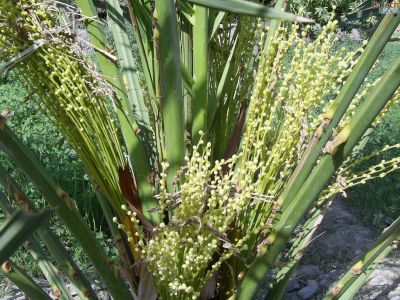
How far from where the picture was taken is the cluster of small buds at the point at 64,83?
1.12 metres

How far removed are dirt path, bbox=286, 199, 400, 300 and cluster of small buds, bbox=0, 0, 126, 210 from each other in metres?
1.01

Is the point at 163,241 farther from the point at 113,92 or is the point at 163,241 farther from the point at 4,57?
the point at 4,57

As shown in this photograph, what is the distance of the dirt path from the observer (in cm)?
228

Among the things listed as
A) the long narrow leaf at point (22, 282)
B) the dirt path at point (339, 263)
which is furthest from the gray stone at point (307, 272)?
the long narrow leaf at point (22, 282)

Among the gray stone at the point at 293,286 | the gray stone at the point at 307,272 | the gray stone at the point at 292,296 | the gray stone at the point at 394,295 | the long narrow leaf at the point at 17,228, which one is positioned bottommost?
the long narrow leaf at the point at 17,228

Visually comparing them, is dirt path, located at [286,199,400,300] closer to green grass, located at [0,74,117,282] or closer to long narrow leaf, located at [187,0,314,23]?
green grass, located at [0,74,117,282]

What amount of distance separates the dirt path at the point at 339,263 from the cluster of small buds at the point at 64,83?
1.01m

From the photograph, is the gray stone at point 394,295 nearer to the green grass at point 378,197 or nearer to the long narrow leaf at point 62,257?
the green grass at point 378,197

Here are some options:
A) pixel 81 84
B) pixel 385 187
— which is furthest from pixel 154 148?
pixel 385 187

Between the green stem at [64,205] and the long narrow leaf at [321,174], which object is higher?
the green stem at [64,205]

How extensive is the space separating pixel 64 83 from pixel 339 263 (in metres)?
1.74

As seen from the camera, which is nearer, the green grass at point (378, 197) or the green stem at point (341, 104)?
the green stem at point (341, 104)

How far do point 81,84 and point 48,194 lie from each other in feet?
0.75

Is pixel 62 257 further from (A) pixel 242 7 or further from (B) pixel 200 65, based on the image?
(A) pixel 242 7
